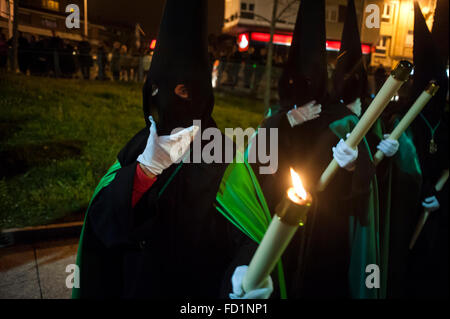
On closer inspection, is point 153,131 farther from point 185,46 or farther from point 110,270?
point 110,270

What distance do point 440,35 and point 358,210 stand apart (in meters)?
2.36

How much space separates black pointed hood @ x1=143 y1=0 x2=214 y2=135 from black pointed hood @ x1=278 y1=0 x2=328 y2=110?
139 cm

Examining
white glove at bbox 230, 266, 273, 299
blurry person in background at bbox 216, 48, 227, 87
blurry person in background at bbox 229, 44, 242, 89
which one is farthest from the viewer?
blurry person in background at bbox 229, 44, 242, 89

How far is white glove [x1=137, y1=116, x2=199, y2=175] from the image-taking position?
1.91 m

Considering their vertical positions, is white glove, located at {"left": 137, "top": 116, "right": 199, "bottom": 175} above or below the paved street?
above

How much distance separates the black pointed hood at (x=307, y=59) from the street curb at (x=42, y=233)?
3375 mm

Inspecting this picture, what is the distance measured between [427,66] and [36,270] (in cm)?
482

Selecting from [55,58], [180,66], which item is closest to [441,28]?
[180,66]

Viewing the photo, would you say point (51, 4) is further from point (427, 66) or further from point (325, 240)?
point (427, 66)

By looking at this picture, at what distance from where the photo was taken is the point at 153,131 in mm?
1936

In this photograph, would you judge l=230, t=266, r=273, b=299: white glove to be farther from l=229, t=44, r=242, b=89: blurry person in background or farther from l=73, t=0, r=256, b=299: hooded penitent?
l=229, t=44, r=242, b=89: blurry person in background

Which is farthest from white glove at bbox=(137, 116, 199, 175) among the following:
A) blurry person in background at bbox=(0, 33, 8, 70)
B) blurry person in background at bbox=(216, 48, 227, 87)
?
blurry person in background at bbox=(216, 48, 227, 87)

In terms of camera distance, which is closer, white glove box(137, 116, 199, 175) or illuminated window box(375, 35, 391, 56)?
white glove box(137, 116, 199, 175)
